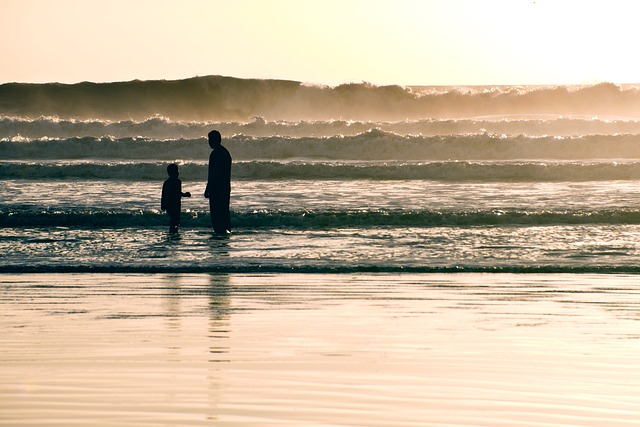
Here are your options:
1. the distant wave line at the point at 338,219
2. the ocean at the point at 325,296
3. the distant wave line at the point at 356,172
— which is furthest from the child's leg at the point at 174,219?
the distant wave line at the point at 356,172

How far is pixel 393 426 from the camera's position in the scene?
4.72m

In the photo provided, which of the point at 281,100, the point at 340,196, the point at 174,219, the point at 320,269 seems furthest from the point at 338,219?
the point at 281,100

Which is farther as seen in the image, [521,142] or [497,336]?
[521,142]

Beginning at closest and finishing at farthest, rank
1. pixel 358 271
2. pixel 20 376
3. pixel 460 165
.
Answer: pixel 20 376 → pixel 358 271 → pixel 460 165

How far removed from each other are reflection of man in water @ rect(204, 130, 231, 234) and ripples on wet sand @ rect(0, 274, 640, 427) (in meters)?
5.67

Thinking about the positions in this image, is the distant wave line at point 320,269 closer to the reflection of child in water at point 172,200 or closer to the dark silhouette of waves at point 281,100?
the reflection of child in water at point 172,200

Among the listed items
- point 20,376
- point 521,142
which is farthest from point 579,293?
point 521,142

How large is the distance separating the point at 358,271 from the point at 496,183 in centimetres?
1435

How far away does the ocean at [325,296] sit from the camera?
208 inches

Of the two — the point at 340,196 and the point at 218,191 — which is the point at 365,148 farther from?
the point at 218,191

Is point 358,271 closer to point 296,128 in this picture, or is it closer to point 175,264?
point 175,264

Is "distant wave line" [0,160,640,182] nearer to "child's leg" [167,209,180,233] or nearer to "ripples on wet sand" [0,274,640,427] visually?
"child's leg" [167,209,180,233]

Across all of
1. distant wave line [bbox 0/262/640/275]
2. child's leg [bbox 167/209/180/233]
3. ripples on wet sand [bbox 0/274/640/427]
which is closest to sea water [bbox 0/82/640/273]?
distant wave line [bbox 0/262/640/275]

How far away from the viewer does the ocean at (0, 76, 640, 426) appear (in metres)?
5.28
